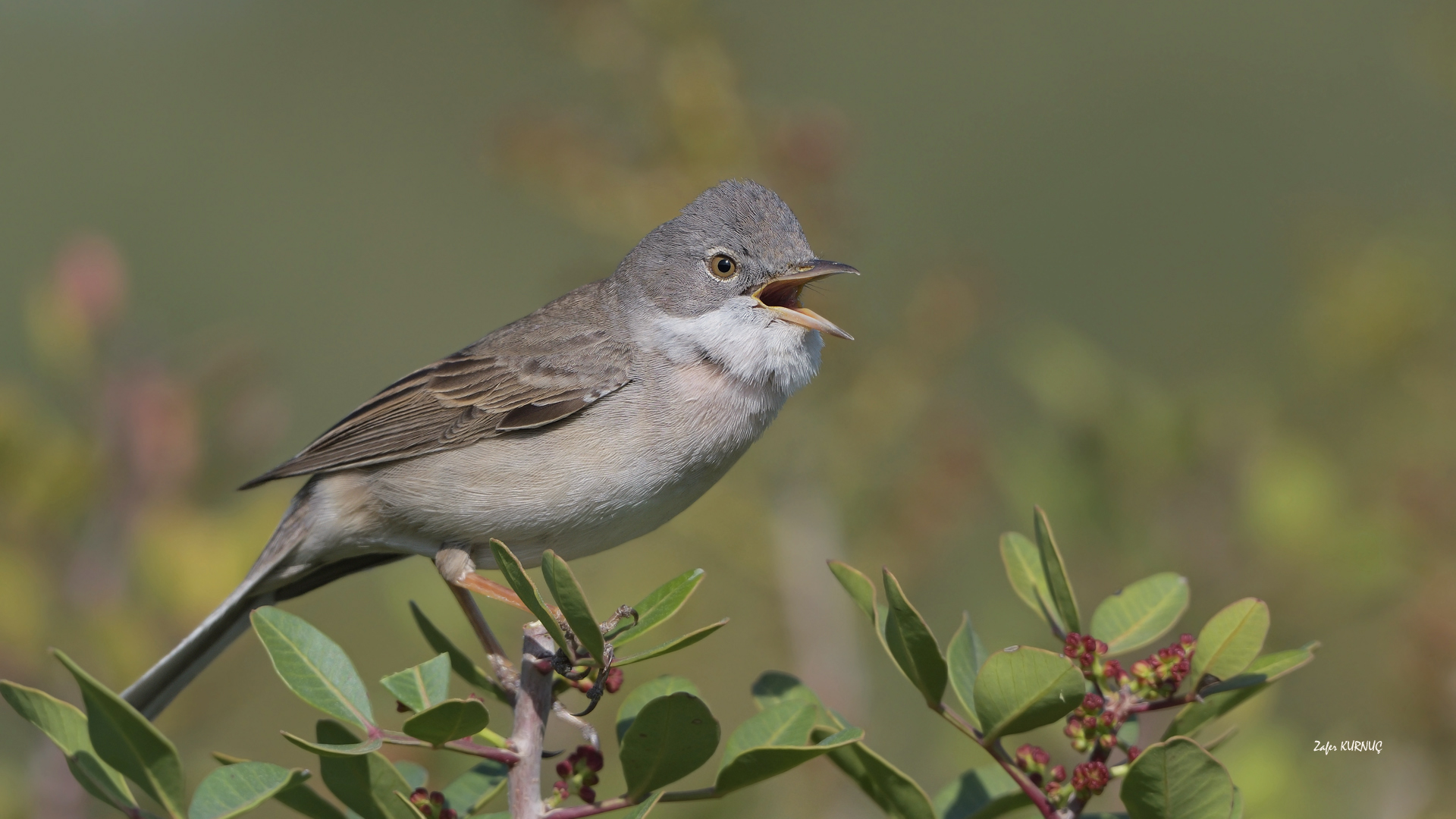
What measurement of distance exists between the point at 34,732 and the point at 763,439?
7.36ft

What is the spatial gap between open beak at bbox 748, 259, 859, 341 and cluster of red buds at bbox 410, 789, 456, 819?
1628 millimetres

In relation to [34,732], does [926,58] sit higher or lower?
higher

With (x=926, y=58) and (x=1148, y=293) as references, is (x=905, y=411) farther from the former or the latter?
(x=926, y=58)

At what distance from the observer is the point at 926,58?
19.8 meters

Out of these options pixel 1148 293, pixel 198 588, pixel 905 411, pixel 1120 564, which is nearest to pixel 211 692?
pixel 198 588

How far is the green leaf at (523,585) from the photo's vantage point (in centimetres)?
190

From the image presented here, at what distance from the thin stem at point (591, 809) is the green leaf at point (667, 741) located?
2.0 inches

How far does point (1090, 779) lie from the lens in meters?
1.98

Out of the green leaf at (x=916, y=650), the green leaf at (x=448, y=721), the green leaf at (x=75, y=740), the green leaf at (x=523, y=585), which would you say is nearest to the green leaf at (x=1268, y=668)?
the green leaf at (x=916, y=650)

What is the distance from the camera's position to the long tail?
3193 millimetres

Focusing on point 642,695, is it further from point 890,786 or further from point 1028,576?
point 1028,576

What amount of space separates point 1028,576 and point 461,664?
1189mm

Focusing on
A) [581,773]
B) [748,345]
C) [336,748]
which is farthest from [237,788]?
[748,345]

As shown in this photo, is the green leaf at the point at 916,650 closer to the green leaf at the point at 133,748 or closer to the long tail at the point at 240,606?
the green leaf at the point at 133,748
